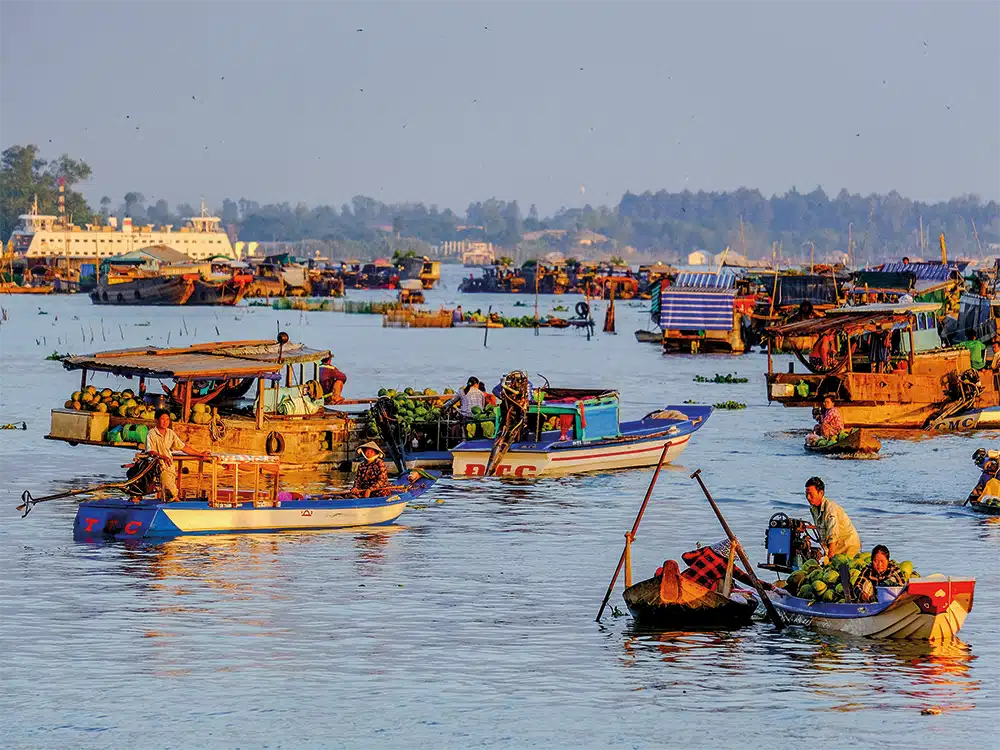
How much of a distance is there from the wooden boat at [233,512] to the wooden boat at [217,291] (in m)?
98.3

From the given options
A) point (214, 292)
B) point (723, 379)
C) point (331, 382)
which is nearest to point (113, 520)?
point (331, 382)

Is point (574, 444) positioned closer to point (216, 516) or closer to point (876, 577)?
point (216, 516)

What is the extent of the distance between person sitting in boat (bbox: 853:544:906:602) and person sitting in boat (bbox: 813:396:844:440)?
17810 millimetres

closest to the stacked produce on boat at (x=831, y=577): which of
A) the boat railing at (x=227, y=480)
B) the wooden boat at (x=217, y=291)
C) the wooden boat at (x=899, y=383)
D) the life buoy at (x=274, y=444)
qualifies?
the boat railing at (x=227, y=480)

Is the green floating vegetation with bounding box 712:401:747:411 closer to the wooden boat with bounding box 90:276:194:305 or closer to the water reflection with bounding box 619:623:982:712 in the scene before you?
the water reflection with bounding box 619:623:982:712

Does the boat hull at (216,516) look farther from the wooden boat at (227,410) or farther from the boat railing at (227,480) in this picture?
the wooden boat at (227,410)

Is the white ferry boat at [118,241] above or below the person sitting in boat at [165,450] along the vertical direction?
above

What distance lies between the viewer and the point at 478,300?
149 meters

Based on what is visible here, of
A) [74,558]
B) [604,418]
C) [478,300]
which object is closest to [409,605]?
[74,558]

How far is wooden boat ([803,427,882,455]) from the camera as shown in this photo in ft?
112

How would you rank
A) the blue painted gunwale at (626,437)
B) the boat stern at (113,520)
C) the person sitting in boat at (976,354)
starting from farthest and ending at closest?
the person sitting in boat at (976,354)
the blue painted gunwale at (626,437)
the boat stern at (113,520)

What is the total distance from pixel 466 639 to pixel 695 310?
177 ft

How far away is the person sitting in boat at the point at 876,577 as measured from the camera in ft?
56.6

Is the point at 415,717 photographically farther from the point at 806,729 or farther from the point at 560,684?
the point at 806,729
